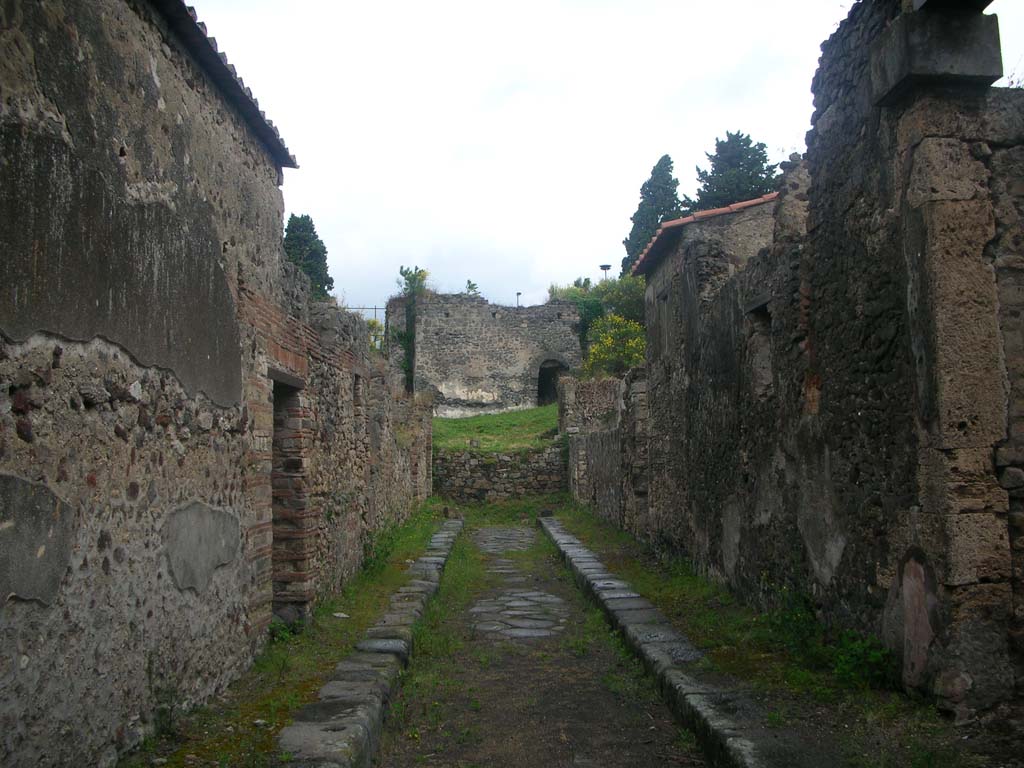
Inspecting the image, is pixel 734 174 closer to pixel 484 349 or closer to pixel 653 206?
pixel 653 206

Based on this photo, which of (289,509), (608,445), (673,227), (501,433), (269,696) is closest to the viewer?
(269,696)

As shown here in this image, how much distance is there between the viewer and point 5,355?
271cm

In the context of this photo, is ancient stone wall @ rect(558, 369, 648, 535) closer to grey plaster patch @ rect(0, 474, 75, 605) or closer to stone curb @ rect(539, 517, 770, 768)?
stone curb @ rect(539, 517, 770, 768)

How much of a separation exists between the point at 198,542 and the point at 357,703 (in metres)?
1.17

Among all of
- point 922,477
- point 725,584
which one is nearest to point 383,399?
point 725,584

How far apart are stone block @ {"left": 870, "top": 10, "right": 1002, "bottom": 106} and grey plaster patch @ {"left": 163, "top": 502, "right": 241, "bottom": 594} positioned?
4036 millimetres

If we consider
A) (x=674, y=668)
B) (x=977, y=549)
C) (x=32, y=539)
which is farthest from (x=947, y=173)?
(x=32, y=539)

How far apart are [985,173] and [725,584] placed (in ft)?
14.4

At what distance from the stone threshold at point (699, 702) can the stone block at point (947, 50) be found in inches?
121

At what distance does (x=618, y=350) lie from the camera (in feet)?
86.4

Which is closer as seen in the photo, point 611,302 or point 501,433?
point 501,433

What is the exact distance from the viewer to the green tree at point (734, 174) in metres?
26.8

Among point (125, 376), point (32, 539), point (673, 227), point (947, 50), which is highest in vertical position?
point (673, 227)

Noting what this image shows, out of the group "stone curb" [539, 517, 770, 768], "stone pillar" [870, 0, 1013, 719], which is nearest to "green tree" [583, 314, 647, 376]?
"stone curb" [539, 517, 770, 768]
